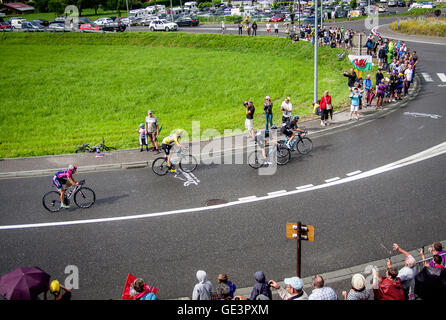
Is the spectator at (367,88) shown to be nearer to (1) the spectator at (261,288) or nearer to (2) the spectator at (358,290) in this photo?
(2) the spectator at (358,290)

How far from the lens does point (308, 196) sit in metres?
13.9

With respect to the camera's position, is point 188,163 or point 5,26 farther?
point 5,26

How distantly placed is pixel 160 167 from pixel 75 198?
3.60m

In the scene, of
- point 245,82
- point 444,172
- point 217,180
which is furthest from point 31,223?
point 245,82

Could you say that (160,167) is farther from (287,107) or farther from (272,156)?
(287,107)

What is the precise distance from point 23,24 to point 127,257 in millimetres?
58408

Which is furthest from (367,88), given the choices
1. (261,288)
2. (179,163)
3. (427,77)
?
(261,288)

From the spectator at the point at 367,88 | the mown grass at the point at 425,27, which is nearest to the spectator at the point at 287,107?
the spectator at the point at 367,88

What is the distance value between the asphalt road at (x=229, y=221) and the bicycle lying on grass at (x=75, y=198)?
0.29m

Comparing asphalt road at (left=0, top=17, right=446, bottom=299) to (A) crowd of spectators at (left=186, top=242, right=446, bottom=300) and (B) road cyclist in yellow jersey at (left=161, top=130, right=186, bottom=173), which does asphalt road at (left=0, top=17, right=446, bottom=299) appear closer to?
(B) road cyclist in yellow jersey at (left=161, top=130, right=186, bottom=173)

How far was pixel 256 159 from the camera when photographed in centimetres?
1648

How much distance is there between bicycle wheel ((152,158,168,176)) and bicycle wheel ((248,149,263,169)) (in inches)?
131

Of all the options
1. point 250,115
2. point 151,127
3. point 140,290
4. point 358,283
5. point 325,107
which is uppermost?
point 325,107

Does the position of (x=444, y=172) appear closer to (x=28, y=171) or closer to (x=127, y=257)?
(x=127, y=257)
